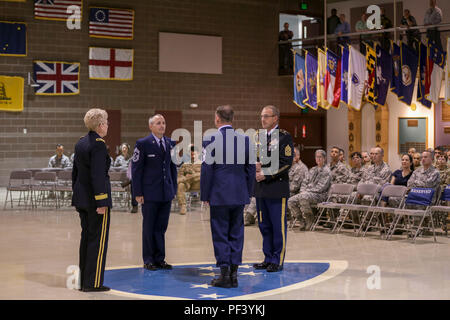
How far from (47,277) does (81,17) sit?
13.1m

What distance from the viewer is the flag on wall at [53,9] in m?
18.4

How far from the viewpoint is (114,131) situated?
19.9m

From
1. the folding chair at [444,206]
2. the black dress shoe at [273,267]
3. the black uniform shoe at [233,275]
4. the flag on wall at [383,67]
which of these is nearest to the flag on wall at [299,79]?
the flag on wall at [383,67]

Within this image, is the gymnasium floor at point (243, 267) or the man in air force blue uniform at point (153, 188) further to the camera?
the man in air force blue uniform at point (153, 188)

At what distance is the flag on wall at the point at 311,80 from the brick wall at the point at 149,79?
233 inches

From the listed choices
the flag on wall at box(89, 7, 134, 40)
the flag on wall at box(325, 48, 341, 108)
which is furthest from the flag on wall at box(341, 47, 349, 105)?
the flag on wall at box(89, 7, 134, 40)

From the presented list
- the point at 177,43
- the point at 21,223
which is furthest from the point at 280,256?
the point at 177,43

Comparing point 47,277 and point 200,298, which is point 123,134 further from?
point 200,298

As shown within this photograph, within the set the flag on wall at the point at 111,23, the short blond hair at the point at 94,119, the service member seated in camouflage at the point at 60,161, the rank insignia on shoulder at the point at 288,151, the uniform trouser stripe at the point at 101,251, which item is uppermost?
the flag on wall at the point at 111,23

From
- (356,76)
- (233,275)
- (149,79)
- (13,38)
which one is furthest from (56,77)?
(233,275)

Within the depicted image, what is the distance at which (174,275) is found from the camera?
23.6ft

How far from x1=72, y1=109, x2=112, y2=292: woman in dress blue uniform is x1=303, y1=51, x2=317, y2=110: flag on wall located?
9.98m

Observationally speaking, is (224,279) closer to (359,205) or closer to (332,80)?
(359,205)

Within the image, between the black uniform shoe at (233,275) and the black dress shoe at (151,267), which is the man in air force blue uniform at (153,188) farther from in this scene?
the black uniform shoe at (233,275)
